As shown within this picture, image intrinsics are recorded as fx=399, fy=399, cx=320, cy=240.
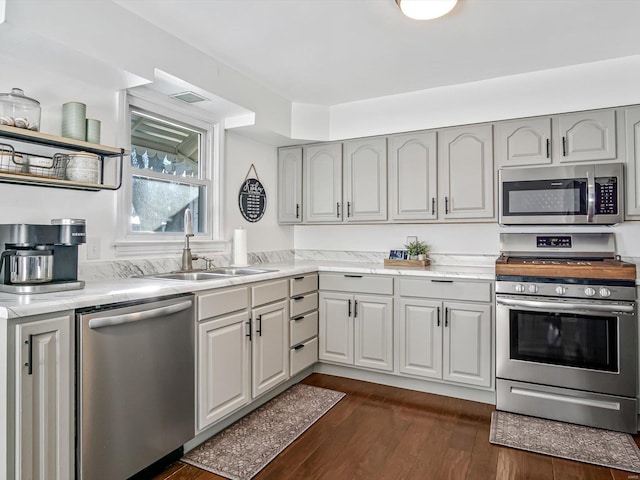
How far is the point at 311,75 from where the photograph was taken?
3.12 meters

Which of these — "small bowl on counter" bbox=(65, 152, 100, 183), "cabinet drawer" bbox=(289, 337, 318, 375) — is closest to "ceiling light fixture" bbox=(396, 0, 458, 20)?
"small bowl on counter" bbox=(65, 152, 100, 183)

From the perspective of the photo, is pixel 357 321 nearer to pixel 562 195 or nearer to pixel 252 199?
pixel 252 199

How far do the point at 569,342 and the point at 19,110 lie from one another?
3.31 m

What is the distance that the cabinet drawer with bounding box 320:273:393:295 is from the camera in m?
3.16

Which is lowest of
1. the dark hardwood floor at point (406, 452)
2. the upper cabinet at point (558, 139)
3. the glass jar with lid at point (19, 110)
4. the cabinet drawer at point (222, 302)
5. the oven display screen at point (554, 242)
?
the dark hardwood floor at point (406, 452)

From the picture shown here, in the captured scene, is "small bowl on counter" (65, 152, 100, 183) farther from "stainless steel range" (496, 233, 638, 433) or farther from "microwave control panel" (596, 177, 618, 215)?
"microwave control panel" (596, 177, 618, 215)

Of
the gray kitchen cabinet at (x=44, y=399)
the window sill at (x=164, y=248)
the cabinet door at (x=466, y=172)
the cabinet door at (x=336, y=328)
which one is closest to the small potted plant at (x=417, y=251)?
the cabinet door at (x=466, y=172)

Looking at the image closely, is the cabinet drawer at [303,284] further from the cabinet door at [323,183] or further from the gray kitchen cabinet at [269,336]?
the cabinet door at [323,183]

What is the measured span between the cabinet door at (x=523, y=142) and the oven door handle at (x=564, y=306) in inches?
42.3

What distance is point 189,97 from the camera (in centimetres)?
276

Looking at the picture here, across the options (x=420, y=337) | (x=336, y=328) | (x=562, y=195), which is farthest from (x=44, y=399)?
(x=562, y=195)

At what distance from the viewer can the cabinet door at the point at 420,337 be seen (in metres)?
2.98

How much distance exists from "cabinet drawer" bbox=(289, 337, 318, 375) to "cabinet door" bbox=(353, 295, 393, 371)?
14.0 inches

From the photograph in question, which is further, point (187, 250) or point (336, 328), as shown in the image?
point (336, 328)
